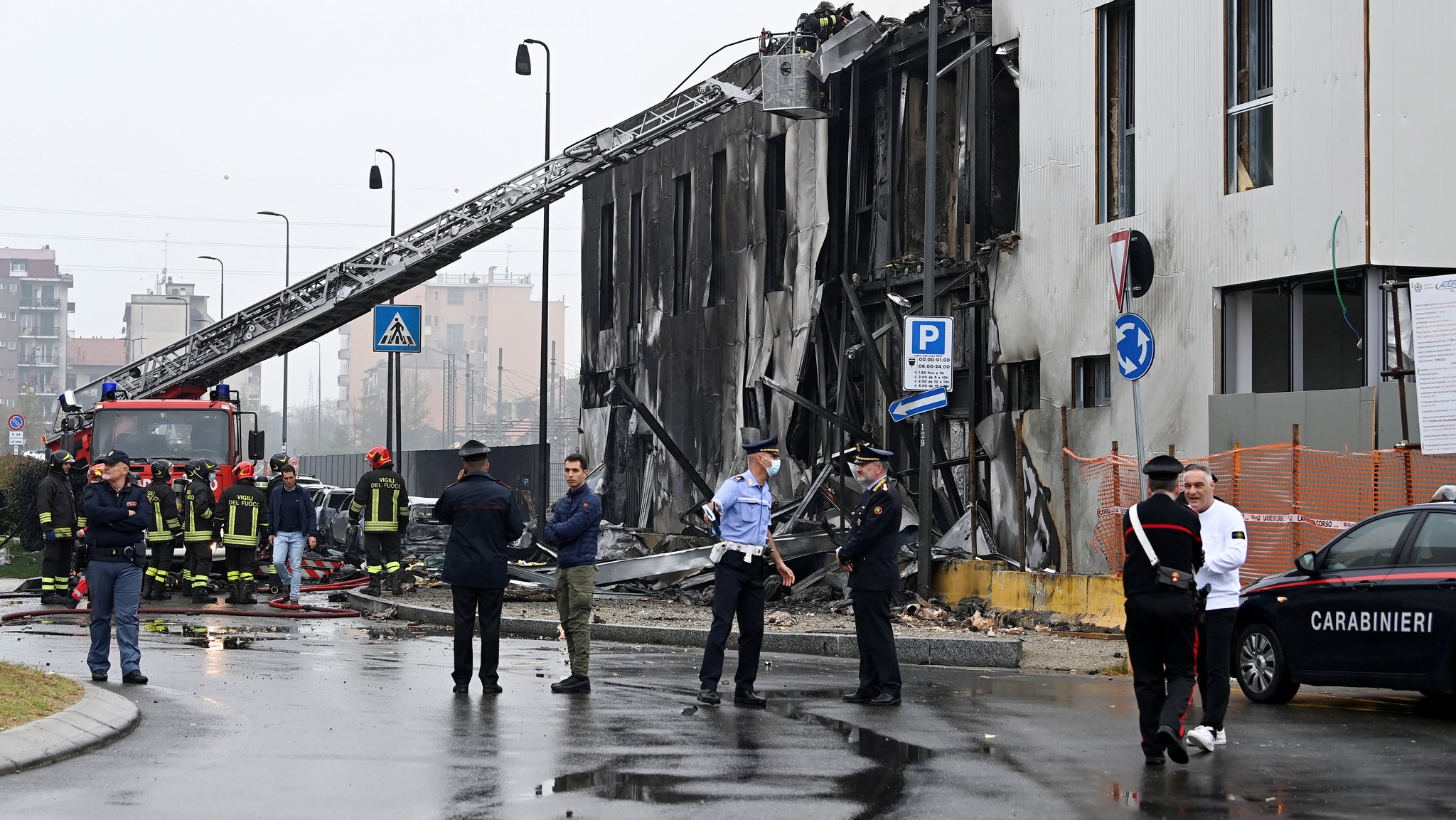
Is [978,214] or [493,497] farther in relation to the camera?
[978,214]

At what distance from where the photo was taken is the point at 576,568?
38.5 feet

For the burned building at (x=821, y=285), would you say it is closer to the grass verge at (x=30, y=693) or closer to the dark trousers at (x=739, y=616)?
the dark trousers at (x=739, y=616)

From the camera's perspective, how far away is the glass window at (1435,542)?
34.3 feet

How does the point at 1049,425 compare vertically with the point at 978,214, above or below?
below

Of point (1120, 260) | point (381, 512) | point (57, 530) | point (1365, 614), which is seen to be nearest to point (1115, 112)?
point (1120, 260)

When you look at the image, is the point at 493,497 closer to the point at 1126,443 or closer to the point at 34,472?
the point at 1126,443

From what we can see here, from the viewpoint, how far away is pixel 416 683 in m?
12.3

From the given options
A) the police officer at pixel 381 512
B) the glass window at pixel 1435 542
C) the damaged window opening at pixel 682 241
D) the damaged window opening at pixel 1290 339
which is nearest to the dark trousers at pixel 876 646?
the glass window at pixel 1435 542

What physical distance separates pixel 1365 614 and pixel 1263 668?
107 cm

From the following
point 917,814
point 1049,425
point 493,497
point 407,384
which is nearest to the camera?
point 917,814

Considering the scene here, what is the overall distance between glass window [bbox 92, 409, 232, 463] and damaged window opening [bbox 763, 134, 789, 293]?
31.3 ft

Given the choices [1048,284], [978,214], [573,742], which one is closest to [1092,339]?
[1048,284]

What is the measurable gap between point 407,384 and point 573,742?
141 m

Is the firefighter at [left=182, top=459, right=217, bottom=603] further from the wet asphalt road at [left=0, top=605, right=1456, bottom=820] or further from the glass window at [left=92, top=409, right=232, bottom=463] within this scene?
the wet asphalt road at [left=0, top=605, right=1456, bottom=820]
